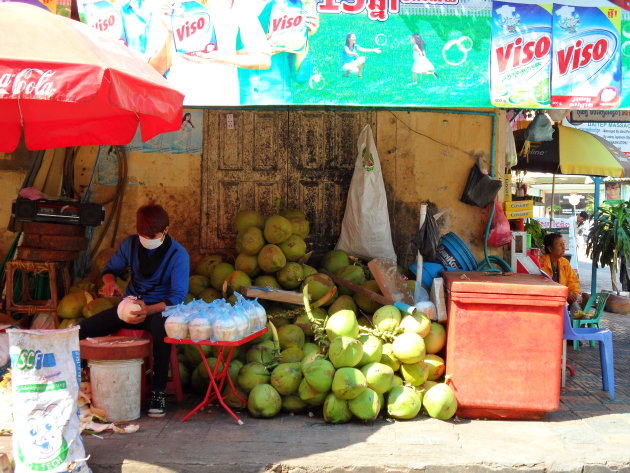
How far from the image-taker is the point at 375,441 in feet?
14.8

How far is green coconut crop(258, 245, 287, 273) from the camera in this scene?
237 inches

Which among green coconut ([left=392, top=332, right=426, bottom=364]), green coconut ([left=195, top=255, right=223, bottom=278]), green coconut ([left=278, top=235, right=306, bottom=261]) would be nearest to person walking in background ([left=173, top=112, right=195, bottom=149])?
green coconut ([left=195, top=255, right=223, bottom=278])

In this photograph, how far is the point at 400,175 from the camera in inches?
276

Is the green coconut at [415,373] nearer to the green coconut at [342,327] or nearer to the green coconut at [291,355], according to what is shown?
the green coconut at [342,327]

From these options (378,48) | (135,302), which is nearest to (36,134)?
(135,302)

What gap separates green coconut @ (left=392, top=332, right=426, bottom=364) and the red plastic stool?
68.6 inches

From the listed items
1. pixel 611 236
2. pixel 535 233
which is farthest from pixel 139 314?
pixel 611 236

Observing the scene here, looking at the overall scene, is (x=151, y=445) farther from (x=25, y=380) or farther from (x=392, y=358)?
(x=392, y=358)

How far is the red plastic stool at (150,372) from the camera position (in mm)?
5105

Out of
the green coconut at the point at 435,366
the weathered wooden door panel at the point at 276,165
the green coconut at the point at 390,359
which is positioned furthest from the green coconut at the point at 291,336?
the weathered wooden door panel at the point at 276,165

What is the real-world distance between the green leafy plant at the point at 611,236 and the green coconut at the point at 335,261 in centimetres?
468

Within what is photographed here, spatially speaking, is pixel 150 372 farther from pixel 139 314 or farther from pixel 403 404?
pixel 403 404

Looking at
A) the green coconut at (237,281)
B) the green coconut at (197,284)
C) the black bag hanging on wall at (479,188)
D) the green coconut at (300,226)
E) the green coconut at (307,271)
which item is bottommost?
the green coconut at (197,284)

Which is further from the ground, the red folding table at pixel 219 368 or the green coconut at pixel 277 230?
the green coconut at pixel 277 230
